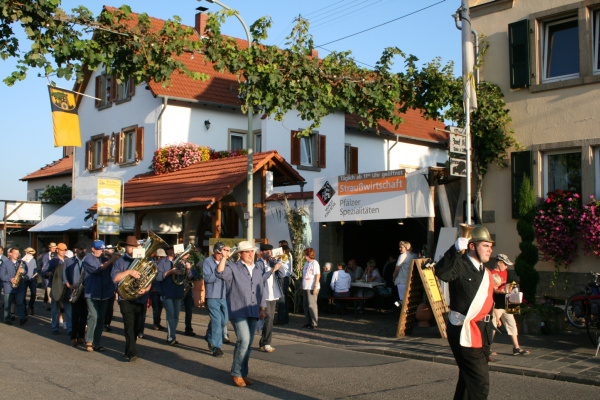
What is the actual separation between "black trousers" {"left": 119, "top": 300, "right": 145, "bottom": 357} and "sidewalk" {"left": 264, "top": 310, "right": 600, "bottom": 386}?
3299 millimetres

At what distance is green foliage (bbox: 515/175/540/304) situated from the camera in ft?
42.9

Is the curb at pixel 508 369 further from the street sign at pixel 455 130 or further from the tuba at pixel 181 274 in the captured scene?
the street sign at pixel 455 130

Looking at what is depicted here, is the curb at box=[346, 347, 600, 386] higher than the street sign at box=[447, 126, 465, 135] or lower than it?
lower

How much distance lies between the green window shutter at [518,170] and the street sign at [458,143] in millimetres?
2313

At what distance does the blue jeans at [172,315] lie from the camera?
11.8m

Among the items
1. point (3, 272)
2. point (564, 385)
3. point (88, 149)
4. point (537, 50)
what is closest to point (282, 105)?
point (537, 50)

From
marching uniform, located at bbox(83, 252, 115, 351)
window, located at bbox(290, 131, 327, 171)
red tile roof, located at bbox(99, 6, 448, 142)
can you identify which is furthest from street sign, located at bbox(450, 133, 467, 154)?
window, located at bbox(290, 131, 327, 171)

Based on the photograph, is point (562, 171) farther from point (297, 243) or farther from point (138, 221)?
point (138, 221)

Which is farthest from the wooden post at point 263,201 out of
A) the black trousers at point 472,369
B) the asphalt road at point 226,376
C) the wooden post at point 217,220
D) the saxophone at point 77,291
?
the black trousers at point 472,369

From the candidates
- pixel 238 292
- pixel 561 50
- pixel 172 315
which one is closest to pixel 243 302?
pixel 238 292

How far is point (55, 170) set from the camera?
3759cm

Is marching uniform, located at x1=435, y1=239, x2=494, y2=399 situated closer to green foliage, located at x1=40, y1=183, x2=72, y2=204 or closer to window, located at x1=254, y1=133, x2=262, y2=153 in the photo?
window, located at x1=254, y1=133, x2=262, y2=153

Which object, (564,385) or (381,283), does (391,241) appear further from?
(564,385)

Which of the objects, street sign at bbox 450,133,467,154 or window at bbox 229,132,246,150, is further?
window at bbox 229,132,246,150
